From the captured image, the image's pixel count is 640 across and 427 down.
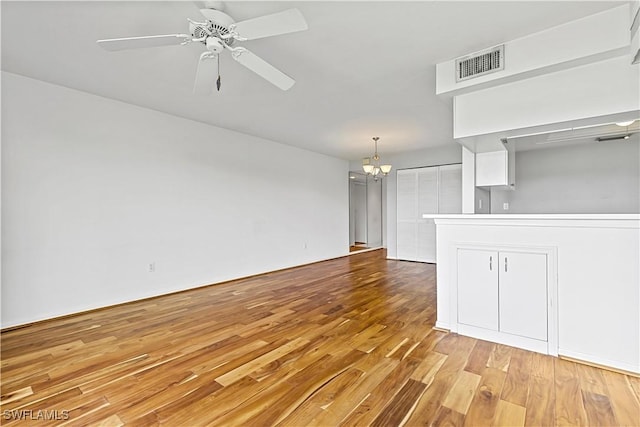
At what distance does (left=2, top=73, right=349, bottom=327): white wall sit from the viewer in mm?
2977

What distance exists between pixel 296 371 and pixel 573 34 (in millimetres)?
3193

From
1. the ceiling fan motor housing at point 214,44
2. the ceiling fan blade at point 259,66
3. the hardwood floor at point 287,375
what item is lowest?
the hardwood floor at point 287,375

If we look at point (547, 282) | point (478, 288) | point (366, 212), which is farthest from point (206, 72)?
point (366, 212)

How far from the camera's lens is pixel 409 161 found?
6.73 metres

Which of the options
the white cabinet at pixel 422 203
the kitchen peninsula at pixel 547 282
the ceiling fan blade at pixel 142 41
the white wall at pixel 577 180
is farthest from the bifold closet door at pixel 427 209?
the ceiling fan blade at pixel 142 41

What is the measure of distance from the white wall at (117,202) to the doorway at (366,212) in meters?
4.48

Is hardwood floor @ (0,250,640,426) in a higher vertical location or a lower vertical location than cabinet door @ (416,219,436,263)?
lower

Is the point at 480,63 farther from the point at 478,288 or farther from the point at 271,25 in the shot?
the point at 478,288

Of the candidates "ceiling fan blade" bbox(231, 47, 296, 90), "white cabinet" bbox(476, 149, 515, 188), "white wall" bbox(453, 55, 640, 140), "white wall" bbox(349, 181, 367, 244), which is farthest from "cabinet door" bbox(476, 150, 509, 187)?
"white wall" bbox(349, 181, 367, 244)

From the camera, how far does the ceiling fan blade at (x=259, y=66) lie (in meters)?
2.03

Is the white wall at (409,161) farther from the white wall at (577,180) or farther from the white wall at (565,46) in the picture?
the white wall at (565,46)

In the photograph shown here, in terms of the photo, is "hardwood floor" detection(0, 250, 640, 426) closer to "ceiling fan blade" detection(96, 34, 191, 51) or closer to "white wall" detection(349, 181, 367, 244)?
"ceiling fan blade" detection(96, 34, 191, 51)

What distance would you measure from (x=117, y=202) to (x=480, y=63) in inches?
167

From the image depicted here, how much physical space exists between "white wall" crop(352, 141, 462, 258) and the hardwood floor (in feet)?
12.7
